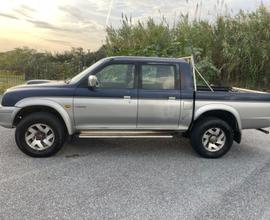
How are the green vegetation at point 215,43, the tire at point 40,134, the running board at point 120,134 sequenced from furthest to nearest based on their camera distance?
the green vegetation at point 215,43
the running board at point 120,134
the tire at point 40,134

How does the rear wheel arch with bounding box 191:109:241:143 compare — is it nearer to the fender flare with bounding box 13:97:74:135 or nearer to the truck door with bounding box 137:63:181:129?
the truck door with bounding box 137:63:181:129

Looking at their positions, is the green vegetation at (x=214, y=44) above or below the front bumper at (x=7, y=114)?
above

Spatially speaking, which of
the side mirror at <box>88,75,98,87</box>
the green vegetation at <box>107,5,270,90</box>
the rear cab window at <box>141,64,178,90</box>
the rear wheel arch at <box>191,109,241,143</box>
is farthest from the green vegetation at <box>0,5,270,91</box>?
the side mirror at <box>88,75,98,87</box>

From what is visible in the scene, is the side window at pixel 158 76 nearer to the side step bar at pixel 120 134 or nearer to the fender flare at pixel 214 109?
the fender flare at pixel 214 109

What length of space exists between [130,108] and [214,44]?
753cm

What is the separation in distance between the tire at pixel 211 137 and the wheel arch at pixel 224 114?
0.32 feet

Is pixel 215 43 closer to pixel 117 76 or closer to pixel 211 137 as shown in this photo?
pixel 211 137

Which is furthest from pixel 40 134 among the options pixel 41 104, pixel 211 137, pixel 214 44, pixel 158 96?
pixel 214 44

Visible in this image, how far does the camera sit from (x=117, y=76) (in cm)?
502

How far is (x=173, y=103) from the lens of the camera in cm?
500

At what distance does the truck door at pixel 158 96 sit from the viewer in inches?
196

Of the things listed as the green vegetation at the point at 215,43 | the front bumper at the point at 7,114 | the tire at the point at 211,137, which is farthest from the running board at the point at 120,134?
the green vegetation at the point at 215,43

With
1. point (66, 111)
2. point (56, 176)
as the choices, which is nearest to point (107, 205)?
point (56, 176)

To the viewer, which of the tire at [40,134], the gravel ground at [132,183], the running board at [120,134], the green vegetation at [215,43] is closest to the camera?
the gravel ground at [132,183]
